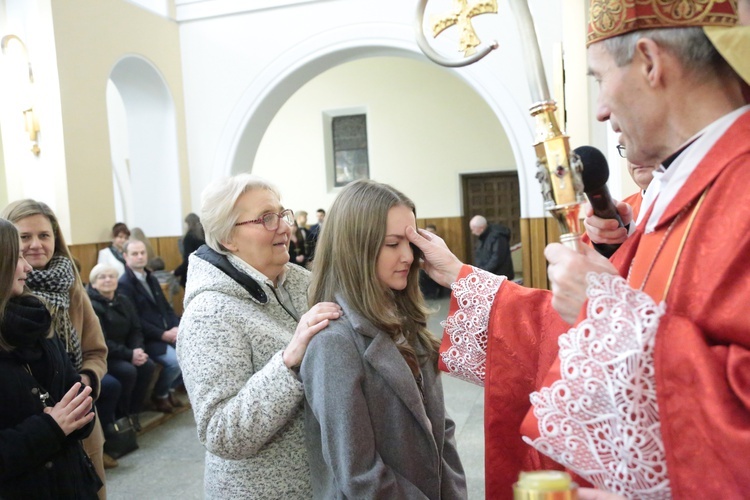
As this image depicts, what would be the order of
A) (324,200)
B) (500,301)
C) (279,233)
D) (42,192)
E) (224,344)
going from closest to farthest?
(500,301), (224,344), (279,233), (42,192), (324,200)

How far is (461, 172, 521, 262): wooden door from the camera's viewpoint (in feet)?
39.3

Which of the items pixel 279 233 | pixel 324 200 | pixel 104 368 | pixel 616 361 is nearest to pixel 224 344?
pixel 279 233

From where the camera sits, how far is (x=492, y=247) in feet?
25.2

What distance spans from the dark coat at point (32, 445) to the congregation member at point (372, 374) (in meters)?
0.87

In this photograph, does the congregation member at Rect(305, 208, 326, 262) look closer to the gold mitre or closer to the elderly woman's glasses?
the elderly woman's glasses

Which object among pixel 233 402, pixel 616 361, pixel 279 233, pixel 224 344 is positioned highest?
pixel 279 233

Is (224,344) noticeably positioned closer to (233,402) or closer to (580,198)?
(233,402)

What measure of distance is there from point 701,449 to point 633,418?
92 millimetres

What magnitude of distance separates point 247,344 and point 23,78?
5585 mm

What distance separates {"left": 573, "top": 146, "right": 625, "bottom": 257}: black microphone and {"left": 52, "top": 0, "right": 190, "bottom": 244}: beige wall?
5.85 m

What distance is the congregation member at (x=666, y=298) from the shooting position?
0.85m

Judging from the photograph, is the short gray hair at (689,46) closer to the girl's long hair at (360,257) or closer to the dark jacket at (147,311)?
the girl's long hair at (360,257)

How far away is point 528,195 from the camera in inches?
253

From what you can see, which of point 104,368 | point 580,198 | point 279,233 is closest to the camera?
point 580,198
